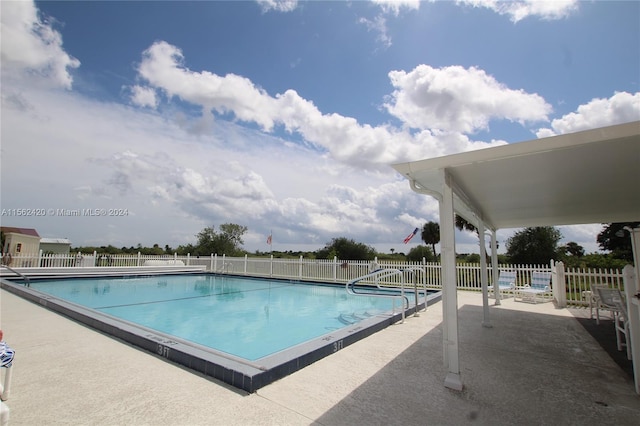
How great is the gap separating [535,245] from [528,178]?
22.6 meters

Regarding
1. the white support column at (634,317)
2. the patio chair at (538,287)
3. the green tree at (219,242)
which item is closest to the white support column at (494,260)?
the patio chair at (538,287)

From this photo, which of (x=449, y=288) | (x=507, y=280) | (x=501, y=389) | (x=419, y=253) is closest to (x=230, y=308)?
(x=449, y=288)

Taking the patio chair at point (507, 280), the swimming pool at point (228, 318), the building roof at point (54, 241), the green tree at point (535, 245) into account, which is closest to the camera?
the swimming pool at point (228, 318)

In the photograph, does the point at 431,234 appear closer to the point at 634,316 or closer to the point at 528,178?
the point at 528,178

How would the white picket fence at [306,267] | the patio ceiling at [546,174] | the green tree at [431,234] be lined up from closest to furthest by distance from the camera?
the patio ceiling at [546,174], the white picket fence at [306,267], the green tree at [431,234]

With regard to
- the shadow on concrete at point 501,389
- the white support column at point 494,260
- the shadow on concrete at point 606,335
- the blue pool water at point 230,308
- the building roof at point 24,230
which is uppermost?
the building roof at point 24,230

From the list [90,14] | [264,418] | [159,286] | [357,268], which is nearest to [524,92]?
[264,418]

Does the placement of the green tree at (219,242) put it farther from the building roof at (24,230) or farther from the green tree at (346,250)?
the building roof at (24,230)

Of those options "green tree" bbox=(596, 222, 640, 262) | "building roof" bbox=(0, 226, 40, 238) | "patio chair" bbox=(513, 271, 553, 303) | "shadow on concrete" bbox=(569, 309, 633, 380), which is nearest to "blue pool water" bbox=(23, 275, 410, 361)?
"shadow on concrete" bbox=(569, 309, 633, 380)

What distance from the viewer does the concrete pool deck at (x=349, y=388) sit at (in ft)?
8.15

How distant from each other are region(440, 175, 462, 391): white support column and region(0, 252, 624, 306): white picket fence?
22.0ft

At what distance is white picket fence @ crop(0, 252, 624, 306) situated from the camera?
10.9m

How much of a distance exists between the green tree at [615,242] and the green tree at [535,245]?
97.5 inches

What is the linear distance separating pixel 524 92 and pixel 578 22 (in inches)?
65.5
